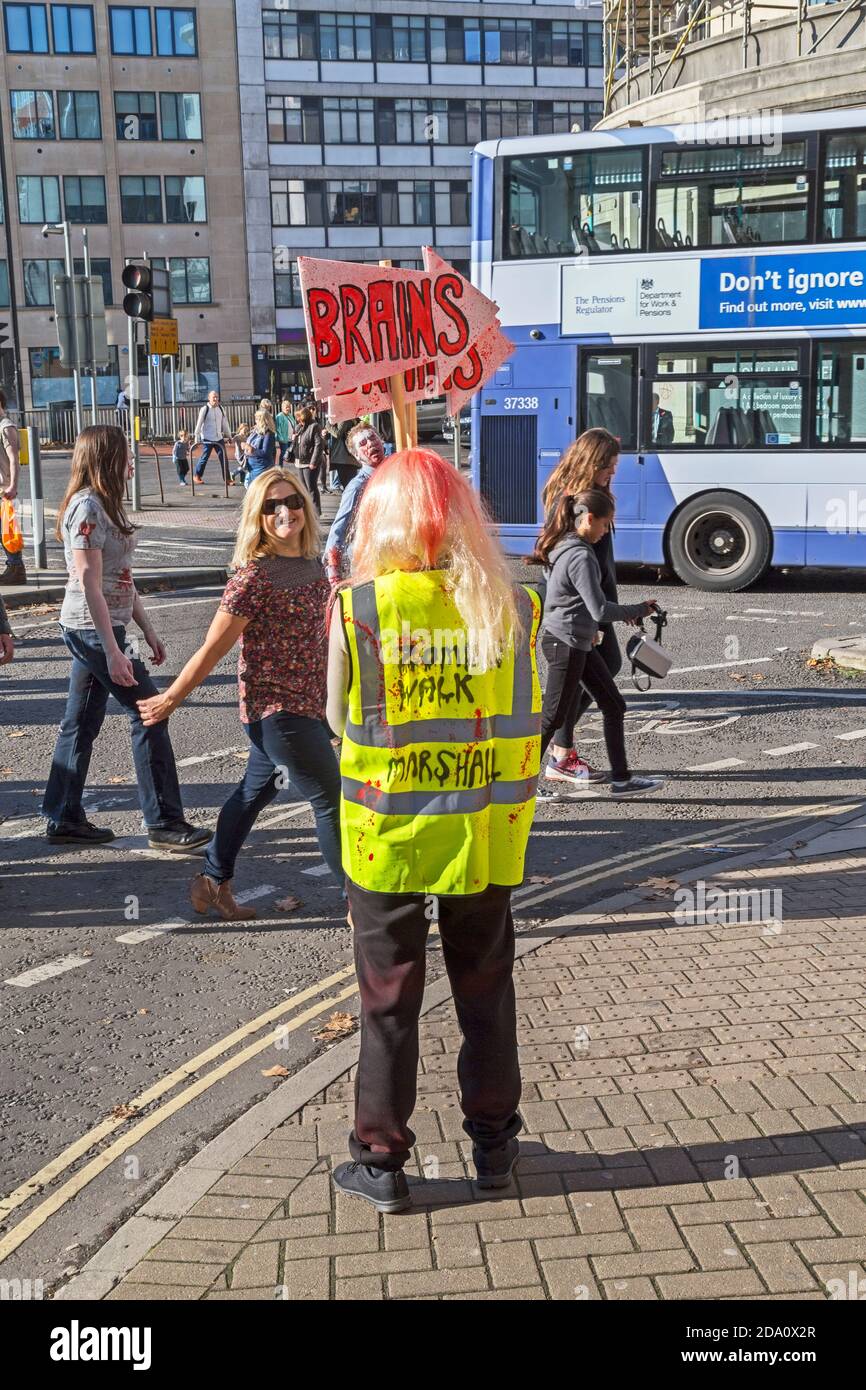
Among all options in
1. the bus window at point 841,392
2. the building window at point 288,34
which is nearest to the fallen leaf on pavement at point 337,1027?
the bus window at point 841,392

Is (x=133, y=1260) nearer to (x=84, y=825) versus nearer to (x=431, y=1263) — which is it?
(x=431, y=1263)

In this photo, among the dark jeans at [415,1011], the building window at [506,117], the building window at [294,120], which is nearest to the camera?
the dark jeans at [415,1011]

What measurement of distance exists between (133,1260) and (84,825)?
12.9 feet

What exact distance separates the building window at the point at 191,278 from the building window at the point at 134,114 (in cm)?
477

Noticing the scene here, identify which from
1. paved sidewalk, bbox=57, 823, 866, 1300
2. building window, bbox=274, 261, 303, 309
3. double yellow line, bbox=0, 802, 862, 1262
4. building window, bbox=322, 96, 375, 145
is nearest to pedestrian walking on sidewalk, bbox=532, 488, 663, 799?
double yellow line, bbox=0, 802, 862, 1262

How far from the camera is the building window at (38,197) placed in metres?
57.0

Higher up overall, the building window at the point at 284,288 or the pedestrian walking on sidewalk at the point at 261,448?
the building window at the point at 284,288

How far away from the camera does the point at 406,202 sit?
61.5 meters

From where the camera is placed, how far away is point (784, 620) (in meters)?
13.7

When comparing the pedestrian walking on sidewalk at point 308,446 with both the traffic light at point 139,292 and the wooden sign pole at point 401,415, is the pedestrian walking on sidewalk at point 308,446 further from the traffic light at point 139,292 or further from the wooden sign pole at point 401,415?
the wooden sign pole at point 401,415

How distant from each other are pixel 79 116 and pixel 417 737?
2347 inches

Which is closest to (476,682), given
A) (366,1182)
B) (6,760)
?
(366,1182)

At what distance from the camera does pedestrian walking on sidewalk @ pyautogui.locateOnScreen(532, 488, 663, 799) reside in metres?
7.54

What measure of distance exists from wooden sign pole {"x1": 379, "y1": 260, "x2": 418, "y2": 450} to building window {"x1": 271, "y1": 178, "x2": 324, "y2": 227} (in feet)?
187
